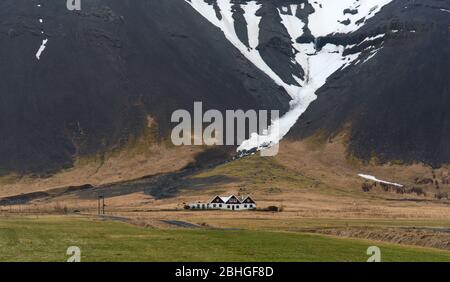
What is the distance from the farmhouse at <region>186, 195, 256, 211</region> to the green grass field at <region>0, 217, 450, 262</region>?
8309 cm

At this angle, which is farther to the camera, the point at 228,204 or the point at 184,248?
the point at 228,204

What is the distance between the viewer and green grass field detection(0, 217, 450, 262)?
48531mm

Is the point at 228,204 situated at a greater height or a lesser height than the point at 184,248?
lesser

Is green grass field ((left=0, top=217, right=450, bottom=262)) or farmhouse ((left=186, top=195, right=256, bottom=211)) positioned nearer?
green grass field ((left=0, top=217, right=450, bottom=262))

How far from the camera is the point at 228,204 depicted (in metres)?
158

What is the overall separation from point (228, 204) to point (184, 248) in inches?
4071

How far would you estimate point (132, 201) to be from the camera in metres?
177

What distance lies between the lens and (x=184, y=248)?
54875 millimetres

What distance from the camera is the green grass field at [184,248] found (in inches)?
1911

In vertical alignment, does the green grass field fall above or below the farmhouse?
above

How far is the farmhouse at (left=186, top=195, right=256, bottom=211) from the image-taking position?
156 metres
